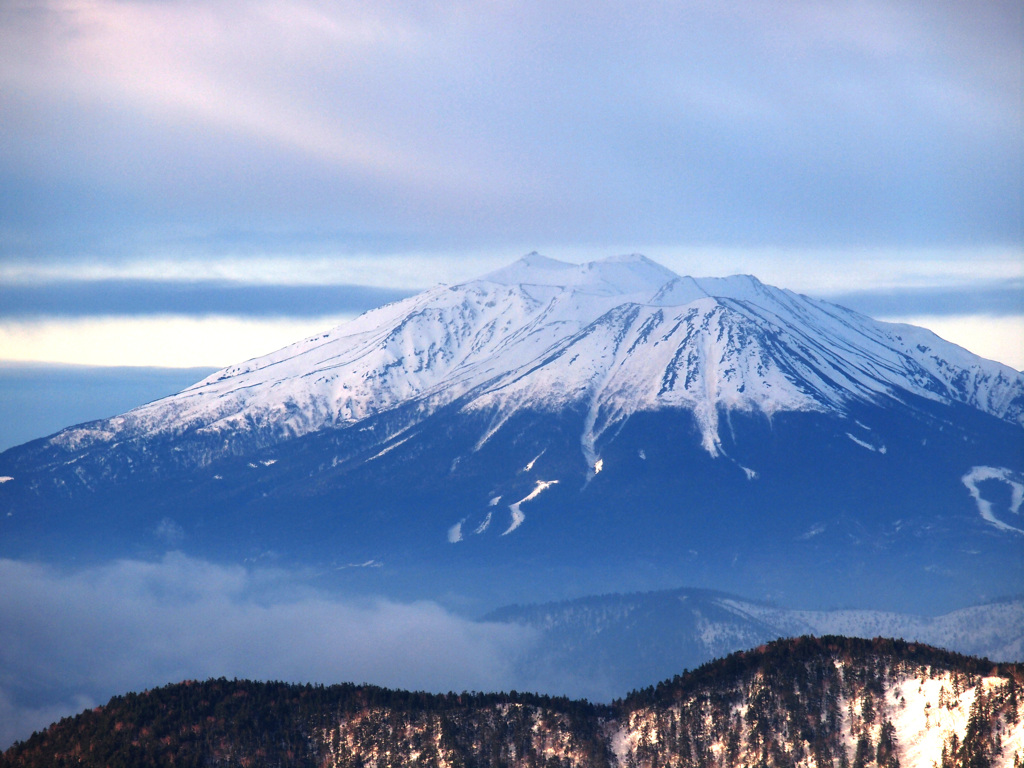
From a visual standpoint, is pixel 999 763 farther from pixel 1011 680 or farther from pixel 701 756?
pixel 701 756

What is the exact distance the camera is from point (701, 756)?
197 m

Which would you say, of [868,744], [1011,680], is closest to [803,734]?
[868,744]

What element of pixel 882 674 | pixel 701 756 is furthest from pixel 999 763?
pixel 701 756

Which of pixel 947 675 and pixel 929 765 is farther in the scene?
pixel 947 675

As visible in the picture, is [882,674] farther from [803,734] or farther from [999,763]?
[999,763]

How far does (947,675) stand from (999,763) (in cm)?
1978

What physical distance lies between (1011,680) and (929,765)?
14861 millimetres

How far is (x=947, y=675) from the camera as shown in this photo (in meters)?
190

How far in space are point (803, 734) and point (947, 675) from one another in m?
20.2

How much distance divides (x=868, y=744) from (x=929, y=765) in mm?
9983

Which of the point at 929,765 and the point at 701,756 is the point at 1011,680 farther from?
the point at 701,756

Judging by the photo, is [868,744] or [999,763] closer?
[999,763]

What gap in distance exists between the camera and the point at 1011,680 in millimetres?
181125

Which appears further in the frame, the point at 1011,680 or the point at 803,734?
the point at 803,734
